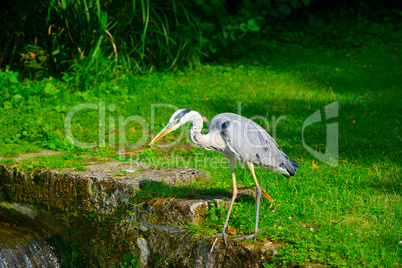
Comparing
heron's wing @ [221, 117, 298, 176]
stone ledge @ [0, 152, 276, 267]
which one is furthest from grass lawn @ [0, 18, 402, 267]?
heron's wing @ [221, 117, 298, 176]

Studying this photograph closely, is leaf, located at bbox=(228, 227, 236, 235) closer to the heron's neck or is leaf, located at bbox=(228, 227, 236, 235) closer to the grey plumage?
the grey plumage

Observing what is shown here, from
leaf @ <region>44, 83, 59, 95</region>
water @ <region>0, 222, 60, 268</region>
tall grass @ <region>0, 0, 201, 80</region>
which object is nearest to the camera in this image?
water @ <region>0, 222, 60, 268</region>

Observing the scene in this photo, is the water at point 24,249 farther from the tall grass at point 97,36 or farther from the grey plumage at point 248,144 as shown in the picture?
the tall grass at point 97,36

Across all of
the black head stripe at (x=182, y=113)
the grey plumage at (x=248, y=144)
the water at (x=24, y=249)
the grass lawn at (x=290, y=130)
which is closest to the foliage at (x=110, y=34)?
the grass lawn at (x=290, y=130)

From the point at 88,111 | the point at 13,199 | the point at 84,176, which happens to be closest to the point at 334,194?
the point at 84,176

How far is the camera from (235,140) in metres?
3.53

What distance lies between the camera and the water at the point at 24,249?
12.7 ft

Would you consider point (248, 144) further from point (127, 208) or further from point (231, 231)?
point (127, 208)

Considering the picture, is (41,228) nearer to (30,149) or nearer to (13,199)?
(13,199)

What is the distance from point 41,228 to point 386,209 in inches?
118

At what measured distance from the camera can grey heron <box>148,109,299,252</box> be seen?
3.56 metres

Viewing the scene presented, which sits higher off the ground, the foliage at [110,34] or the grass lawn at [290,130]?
the foliage at [110,34]

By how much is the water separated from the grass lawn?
1.04m

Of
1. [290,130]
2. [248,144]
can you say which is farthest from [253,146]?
[290,130]
